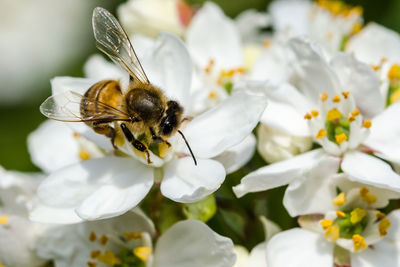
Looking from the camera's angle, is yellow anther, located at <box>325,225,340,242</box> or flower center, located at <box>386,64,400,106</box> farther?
flower center, located at <box>386,64,400,106</box>

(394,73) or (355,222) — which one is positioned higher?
(394,73)

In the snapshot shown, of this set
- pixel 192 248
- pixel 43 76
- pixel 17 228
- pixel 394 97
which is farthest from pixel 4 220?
pixel 43 76

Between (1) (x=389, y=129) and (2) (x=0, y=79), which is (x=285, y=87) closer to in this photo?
(1) (x=389, y=129)

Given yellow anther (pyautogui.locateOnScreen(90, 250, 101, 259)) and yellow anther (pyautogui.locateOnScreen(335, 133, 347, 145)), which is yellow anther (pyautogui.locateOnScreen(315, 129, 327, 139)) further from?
yellow anther (pyautogui.locateOnScreen(90, 250, 101, 259))

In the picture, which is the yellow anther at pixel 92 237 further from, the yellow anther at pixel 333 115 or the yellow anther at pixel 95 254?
the yellow anther at pixel 333 115

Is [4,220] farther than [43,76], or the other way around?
[43,76]

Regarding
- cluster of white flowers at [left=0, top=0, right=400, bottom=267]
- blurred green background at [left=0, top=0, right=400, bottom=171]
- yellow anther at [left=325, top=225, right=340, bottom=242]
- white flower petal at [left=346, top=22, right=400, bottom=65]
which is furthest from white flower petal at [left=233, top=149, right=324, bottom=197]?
blurred green background at [left=0, top=0, right=400, bottom=171]

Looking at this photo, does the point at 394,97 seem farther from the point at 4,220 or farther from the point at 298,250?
the point at 4,220
